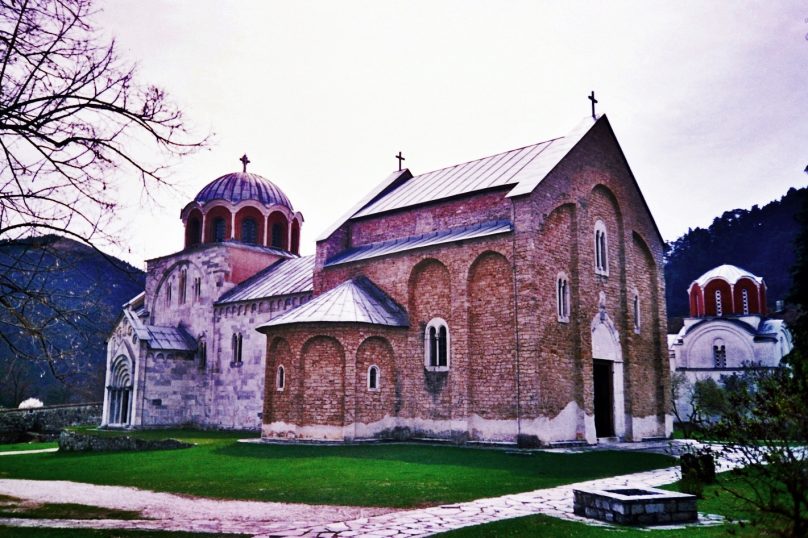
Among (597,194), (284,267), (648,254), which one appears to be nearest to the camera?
(597,194)

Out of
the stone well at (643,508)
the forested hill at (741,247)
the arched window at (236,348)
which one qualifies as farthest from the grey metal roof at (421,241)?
the forested hill at (741,247)

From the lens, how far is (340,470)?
13812mm

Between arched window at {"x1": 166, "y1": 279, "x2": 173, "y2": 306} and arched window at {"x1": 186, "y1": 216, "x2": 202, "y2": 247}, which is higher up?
arched window at {"x1": 186, "y1": 216, "x2": 202, "y2": 247}

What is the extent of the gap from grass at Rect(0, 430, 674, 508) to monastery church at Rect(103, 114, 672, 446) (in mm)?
1499

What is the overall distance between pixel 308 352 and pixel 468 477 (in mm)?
8712

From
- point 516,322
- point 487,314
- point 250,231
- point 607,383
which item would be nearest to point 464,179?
point 487,314

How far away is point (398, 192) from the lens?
2552 centimetres

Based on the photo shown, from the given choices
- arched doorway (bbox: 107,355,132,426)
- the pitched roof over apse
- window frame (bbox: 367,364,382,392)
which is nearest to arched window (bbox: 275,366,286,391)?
window frame (bbox: 367,364,382,392)

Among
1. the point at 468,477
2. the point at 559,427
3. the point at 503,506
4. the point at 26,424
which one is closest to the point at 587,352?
the point at 559,427

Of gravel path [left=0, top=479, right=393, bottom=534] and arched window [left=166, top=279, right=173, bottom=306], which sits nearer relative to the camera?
gravel path [left=0, top=479, right=393, bottom=534]

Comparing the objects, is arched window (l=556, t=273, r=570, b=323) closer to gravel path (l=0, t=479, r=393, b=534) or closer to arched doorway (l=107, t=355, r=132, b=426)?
gravel path (l=0, t=479, r=393, b=534)

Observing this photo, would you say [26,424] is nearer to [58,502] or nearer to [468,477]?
[58,502]

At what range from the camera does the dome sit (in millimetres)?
32062

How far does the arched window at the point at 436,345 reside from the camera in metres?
19.8
